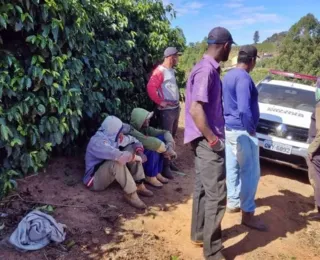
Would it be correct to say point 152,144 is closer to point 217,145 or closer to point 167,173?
point 167,173

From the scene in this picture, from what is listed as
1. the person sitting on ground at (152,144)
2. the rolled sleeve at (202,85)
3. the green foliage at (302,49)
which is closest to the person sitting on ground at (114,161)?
the person sitting on ground at (152,144)

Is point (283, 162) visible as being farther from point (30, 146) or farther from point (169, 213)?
point (30, 146)

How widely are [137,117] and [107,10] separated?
5.09ft

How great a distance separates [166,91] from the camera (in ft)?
17.8

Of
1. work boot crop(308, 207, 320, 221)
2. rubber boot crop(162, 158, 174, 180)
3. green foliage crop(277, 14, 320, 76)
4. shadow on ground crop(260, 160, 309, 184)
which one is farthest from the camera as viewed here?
green foliage crop(277, 14, 320, 76)

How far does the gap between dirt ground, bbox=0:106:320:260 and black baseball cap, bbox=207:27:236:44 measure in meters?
2.07

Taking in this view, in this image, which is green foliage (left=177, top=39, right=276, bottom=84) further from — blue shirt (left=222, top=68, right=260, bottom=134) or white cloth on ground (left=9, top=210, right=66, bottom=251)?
white cloth on ground (left=9, top=210, right=66, bottom=251)

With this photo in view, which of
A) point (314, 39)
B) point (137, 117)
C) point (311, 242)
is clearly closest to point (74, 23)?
point (137, 117)

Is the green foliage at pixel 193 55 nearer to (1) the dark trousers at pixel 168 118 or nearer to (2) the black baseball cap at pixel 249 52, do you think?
(2) the black baseball cap at pixel 249 52

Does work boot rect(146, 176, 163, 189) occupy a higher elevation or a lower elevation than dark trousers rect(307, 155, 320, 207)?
lower

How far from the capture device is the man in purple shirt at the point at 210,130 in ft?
9.78

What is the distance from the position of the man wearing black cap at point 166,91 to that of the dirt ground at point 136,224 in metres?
1.00

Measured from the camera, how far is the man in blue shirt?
3.84 metres

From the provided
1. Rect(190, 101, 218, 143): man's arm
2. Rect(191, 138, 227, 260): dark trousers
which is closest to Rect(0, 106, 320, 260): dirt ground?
Rect(191, 138, 227, 260): dark trousers
